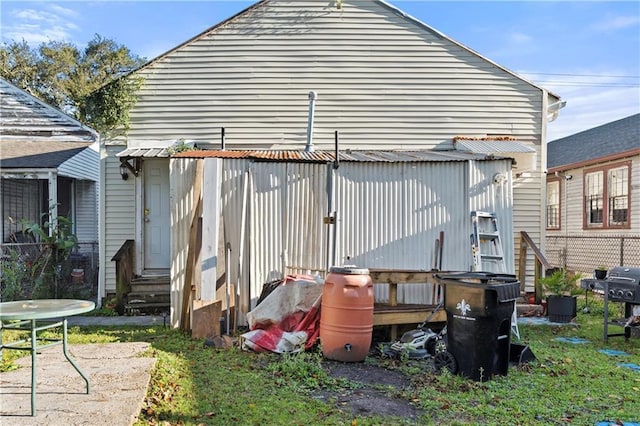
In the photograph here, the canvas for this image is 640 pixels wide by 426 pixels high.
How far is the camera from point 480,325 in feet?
15.8

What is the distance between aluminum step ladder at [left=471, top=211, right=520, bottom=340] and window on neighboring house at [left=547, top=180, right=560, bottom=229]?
10.7 metres

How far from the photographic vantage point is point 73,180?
1344 cm

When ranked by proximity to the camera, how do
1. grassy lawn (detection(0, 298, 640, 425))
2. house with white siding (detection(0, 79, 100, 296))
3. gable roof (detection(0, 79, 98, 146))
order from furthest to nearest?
gable roof (detection(0, 79, 98, 146)), house with white siding (detection(0, 79, 100, 296)), grassy lawn (detection(0, 298, 640, 425))

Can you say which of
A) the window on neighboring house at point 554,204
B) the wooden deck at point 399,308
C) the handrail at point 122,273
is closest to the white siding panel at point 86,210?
the handrail at point 122,273

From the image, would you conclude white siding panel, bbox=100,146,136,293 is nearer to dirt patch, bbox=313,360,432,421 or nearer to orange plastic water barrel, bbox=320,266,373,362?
orange plastic water barrel, bbox=320,266,373,362

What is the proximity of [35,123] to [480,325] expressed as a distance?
1250cm

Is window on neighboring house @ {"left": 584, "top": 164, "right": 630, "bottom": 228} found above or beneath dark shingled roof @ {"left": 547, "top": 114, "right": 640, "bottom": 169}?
beneath

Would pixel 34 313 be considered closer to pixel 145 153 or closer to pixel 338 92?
pixel 145 153

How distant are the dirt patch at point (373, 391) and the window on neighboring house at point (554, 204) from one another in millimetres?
13228

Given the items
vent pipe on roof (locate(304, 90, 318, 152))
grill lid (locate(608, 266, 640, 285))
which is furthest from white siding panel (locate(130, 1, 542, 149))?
grill lid (locate(608, 266, 640, 285))

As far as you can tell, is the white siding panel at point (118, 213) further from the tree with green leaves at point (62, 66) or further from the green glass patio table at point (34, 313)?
the tree with green leaves at point (62, 66)

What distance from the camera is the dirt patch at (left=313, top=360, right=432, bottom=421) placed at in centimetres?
409

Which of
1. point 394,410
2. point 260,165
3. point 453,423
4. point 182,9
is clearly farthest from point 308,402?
point 182,9

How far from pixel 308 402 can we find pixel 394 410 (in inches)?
29.2
